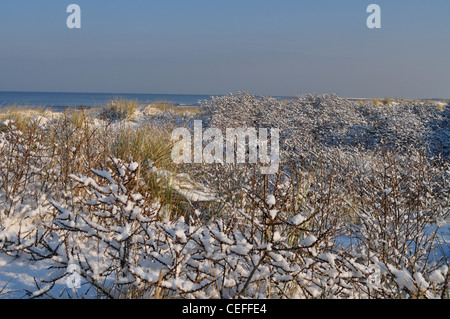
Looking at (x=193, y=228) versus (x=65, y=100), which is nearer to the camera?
(x=193, y=228)

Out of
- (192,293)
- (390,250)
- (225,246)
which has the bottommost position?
(390,250)

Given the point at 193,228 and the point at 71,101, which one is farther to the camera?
the point at 71,101

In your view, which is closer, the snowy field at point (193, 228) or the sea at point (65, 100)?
Result: the snowy field at point (193, 228)

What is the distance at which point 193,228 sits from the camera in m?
2.17

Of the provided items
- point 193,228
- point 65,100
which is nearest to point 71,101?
point 65,100

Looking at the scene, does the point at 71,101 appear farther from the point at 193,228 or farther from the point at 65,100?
the point at 193,228

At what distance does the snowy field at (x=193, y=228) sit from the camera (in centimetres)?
212

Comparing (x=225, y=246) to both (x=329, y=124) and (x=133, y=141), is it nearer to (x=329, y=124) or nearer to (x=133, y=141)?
(x=133, y=141)

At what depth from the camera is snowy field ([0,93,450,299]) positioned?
212cm

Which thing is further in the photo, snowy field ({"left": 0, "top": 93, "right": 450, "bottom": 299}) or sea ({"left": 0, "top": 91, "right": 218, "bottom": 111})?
sea ({"left": 0, "top": 91, "right": 218, "bottom": 111})

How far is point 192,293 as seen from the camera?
2037 millimetres
